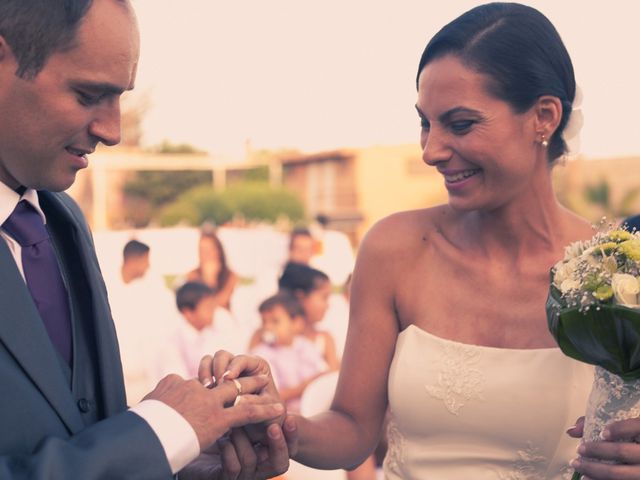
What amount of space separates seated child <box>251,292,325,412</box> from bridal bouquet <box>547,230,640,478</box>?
5397 mm

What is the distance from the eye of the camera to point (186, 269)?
10.1 m

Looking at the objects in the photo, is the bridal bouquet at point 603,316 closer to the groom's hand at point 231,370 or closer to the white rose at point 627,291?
the white rose at point 627,291

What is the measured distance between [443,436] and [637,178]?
42.9m

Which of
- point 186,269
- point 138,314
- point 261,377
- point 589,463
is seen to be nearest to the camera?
point 589,463

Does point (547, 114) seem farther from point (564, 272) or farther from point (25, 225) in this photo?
point (25, 225)

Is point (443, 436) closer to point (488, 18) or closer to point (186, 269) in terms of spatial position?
point (488, 18)

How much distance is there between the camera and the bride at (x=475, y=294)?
286 cm

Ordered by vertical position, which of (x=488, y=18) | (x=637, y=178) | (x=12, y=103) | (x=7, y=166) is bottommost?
(x=637, y=178)

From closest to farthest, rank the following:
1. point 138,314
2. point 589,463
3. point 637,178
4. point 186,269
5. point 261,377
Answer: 1. point 589,463
2. point 261,377
3. point 138,314
4. point 186,269
5. point 637,178

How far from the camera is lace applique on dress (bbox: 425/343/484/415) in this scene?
294 cm

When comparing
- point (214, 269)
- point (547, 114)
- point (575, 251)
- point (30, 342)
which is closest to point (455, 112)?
point (547, 114)

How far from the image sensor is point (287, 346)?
797 centimetres

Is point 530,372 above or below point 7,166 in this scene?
below

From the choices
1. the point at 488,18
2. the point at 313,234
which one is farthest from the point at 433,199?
the point at 488,18
